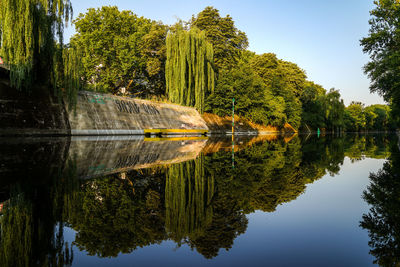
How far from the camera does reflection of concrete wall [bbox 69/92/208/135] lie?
53.2 ft

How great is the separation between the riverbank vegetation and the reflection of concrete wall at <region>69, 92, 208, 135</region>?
1.45m

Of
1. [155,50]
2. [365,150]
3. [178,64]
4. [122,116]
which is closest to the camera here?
[365,150]

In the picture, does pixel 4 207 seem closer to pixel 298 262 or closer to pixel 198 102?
pixel 298 262

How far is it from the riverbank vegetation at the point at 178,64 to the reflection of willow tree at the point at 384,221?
575 inches

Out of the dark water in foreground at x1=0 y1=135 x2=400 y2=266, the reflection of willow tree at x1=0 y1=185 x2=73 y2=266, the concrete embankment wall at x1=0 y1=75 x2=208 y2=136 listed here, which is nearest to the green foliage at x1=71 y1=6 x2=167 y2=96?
the concrete embankment wall at x1=0 y1=75 x2=208 y2=136

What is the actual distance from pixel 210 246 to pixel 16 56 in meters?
14.1

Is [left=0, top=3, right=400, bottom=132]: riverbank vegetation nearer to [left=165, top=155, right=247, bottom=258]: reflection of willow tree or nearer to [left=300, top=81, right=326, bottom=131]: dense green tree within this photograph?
[left=300, top=81, right=326, bottom=131]: dense green tree

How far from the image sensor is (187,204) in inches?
112

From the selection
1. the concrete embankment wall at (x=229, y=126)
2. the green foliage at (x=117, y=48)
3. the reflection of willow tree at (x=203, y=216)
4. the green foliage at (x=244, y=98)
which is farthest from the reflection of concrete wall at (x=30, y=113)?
the green foliage at (x=244, y=98)

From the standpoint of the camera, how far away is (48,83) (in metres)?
14.8

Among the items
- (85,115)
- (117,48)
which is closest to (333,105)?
(117,48)

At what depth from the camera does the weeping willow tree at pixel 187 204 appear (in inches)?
85.4

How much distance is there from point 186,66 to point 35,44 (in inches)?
568

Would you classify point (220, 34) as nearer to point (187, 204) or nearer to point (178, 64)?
point (178, 64)
